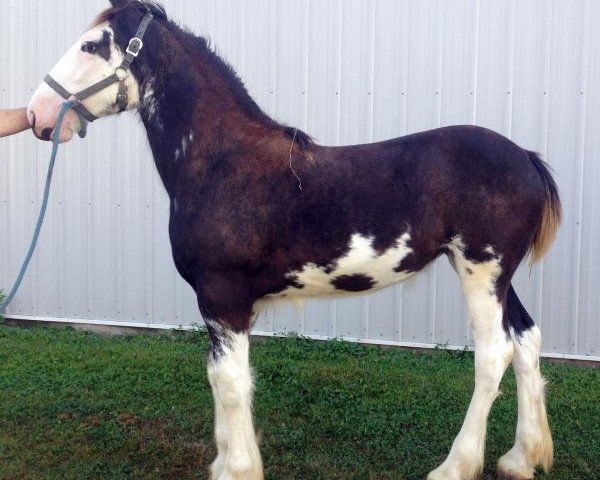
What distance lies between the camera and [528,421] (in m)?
3.14

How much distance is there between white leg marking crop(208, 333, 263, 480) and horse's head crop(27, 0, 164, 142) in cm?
119

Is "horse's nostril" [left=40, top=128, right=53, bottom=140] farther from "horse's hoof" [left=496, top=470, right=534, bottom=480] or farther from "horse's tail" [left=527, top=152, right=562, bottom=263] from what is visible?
"horse's hoof" [left=496, top=470, right=534, bottom=480]

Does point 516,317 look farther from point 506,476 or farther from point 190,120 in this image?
point 190,120

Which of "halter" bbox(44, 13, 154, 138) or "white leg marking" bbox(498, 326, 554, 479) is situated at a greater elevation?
"halter" bbox(44, 13, 154, 138)

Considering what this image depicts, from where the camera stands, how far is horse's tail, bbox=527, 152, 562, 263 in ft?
10.0

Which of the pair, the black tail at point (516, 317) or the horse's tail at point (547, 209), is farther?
the black tail at point (516, 317)

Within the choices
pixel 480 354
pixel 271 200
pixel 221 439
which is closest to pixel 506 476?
pixel 480 354

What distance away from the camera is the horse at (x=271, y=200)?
9.22 feet

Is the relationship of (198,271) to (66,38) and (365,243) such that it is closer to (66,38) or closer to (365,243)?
(365,243)

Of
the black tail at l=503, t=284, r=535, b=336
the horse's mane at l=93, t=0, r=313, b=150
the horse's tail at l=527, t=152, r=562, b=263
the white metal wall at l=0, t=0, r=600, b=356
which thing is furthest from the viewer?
the white metal wall at l=0, t=0, r=600, b=356

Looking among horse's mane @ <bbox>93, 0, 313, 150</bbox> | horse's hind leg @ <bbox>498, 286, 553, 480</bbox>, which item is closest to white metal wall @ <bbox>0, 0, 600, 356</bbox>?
horse's hind leg @ <bbox>498, 286, 553, 480</bbox>

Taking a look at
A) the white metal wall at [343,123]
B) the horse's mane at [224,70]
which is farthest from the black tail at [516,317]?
the white metal wall at [343,123]

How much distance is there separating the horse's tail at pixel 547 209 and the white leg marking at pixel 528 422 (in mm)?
482

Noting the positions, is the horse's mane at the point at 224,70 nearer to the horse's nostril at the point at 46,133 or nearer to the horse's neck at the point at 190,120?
the horse's neck at the point at 190,120
